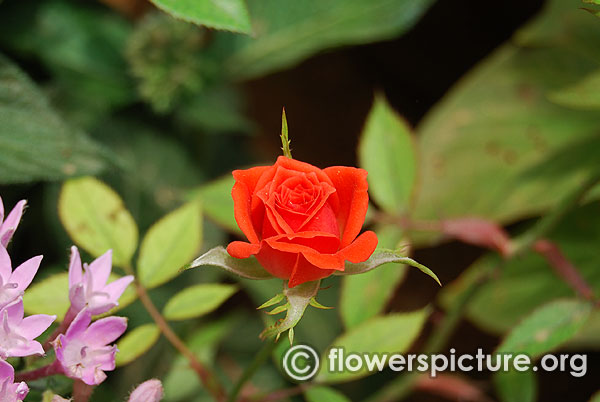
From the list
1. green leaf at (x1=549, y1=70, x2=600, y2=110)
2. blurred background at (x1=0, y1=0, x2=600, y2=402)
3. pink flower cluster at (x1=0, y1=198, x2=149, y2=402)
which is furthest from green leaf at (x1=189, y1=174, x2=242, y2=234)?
green leaf at (x1=549, y1=70, x2=600, y2=110)

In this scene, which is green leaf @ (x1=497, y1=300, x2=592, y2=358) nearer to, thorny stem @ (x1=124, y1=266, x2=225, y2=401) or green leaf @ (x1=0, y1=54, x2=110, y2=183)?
thorny stem @ (x1=124, y1=266, x2=225, y2=401)

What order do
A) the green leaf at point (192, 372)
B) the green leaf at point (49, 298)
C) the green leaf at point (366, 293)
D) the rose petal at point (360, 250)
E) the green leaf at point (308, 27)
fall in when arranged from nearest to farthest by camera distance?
the rose petal at point (360, 250) → the green leaf at point (49, 298) → the green leaf at point (366, 293) → the green leaf at point (192, 372) → the green leaf at point (308, 27)

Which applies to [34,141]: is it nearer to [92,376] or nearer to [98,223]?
[98,223]

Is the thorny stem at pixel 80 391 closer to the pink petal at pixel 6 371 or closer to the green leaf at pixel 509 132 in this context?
the pink petal at pixel 6 371

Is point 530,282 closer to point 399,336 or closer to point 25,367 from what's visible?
point 399,336

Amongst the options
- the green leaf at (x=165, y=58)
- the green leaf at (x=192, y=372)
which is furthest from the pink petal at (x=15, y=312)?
the green leaf at (x=165, y=58)

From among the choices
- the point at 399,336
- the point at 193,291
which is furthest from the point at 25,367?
the point at 399,336
